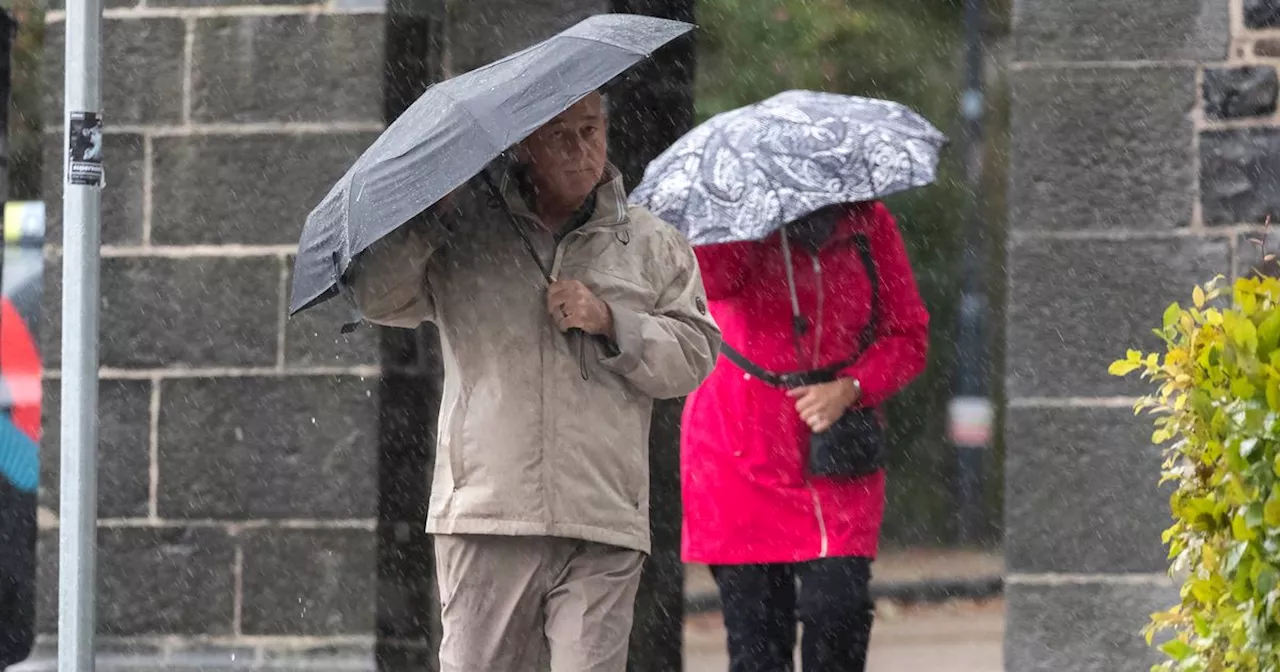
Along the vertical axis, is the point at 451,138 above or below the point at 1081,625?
above

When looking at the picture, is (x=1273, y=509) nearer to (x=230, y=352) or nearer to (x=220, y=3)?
(x=230, y=352)

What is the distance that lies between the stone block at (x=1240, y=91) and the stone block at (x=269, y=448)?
257 centimetres

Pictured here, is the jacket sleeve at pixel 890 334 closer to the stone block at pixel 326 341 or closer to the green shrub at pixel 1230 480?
the stone block at pixel 326 341

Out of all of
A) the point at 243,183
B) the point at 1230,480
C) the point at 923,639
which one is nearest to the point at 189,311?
the point at 243,183

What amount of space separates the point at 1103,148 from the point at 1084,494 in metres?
1.00

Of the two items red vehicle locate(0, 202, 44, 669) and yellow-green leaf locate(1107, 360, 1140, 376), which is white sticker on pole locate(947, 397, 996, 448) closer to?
red vehicle locate(0, 202, 44, 669)

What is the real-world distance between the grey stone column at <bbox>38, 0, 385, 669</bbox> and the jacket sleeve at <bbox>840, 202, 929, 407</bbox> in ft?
4.88

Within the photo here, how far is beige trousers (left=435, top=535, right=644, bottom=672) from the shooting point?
4578 mm

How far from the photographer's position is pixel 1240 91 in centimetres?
616

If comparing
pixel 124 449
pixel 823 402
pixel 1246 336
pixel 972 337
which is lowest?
pixel 124 449

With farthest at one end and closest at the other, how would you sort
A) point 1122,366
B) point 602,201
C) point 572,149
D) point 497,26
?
point 497,26, point 602,201, point 572,149, point 1122,366

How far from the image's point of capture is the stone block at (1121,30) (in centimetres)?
→ 620

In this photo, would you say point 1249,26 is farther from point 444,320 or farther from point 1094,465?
point 444,320

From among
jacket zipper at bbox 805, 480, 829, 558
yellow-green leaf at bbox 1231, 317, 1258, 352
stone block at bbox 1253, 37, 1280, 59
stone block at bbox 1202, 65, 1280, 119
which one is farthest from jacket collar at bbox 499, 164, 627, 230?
stone block at bbox 1253, 37, 1280, 59
